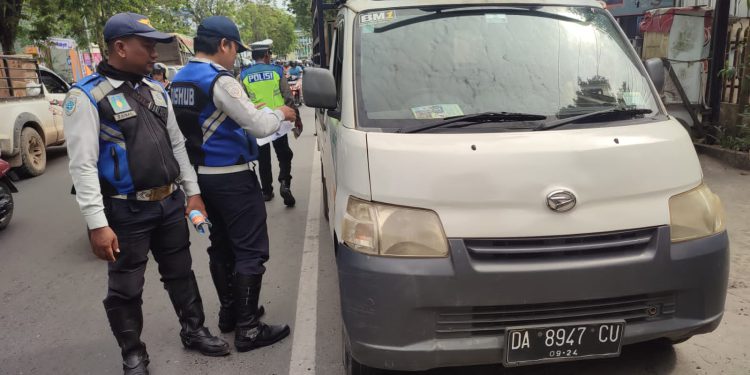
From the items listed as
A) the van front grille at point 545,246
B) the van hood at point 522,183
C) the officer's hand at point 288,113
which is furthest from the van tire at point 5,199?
the van front grille at point 545,246

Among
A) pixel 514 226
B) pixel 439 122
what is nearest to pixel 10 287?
pixel 439 122

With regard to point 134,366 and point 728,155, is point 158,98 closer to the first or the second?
point 134,366

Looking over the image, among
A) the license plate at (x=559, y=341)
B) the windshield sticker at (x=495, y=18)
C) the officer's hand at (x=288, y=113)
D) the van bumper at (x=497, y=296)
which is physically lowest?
the license plate at (x=559, y=341)

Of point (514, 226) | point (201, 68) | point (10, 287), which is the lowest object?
point (10, 287)

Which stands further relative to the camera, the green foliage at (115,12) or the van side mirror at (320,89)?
the green foliage at (115,12)

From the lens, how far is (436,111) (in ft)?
8.75

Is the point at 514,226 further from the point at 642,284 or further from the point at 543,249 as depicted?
the point at 642,284

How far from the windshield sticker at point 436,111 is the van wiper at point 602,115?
41cm

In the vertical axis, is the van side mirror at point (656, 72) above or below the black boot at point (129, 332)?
above

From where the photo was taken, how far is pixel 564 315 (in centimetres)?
228

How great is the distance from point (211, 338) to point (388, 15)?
6.93 feet

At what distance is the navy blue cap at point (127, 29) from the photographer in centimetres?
259

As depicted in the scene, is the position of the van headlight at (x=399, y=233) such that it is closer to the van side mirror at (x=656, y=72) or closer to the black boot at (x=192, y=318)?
the black boot at (x=192, y=318)

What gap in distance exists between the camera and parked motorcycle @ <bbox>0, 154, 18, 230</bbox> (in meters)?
5.97
